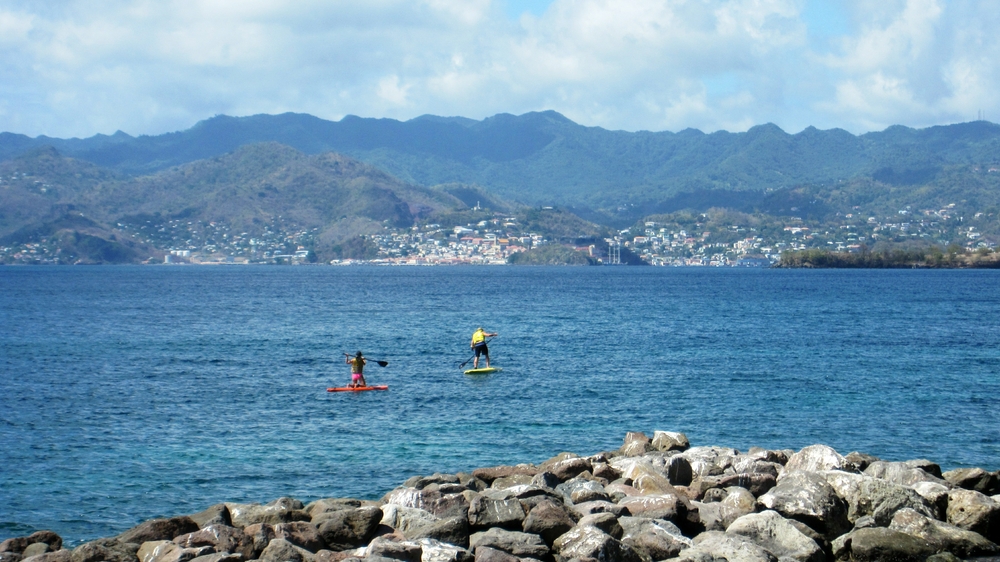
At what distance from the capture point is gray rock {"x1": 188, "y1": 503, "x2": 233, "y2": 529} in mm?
14953

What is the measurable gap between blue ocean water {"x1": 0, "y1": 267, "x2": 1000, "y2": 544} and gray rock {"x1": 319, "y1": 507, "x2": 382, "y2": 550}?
5472 millimetres

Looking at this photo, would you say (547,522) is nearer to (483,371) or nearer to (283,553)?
(283,553)

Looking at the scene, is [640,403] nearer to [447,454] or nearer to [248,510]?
[447,454]

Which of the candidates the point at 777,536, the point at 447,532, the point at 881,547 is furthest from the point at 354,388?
the point at 881,547

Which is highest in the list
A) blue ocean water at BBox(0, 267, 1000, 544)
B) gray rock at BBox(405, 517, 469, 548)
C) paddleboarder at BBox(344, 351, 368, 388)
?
gray rock at BBox(405, 517, 469, 548)

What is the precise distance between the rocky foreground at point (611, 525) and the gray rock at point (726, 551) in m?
0.03

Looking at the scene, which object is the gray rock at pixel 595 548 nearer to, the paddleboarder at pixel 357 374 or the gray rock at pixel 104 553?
→ the gray rock at pixel 104 553

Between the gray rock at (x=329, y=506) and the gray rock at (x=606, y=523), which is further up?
the gray rock at (x=606, y=523)

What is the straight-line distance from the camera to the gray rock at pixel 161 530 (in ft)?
47.8

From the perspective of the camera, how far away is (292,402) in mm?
31406

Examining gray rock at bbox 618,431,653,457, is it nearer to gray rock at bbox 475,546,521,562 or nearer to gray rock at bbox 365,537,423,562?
gray rock at bbox 475,546,521,562

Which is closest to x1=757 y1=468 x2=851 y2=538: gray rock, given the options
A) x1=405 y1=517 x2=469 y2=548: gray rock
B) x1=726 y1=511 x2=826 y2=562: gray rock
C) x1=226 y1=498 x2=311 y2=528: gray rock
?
x1=726 y1=511 x2=826 y2=562: gray rock

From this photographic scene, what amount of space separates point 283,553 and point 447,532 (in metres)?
2.40

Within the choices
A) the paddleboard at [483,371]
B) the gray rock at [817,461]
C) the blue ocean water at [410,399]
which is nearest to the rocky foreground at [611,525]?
the gray rock at [817,461]
